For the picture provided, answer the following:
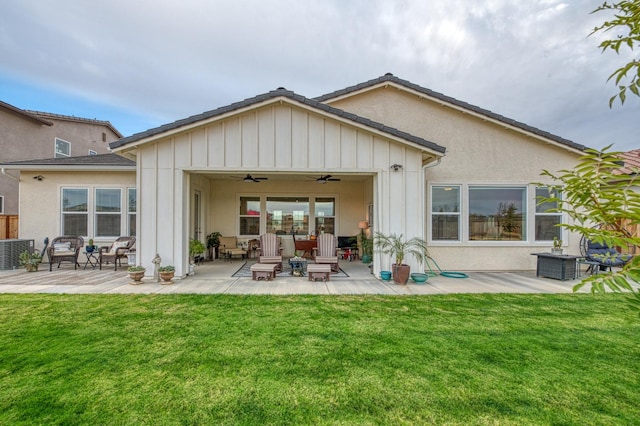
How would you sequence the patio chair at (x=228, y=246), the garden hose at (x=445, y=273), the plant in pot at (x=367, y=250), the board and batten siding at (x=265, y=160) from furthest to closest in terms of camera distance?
1. the patio chair at (x=228, y=246)
2. the plant in pot at (x=367, y=250)
3. the garden hose at (x=445, y=273)
4. the board and batten siding at (x=265, y=160)

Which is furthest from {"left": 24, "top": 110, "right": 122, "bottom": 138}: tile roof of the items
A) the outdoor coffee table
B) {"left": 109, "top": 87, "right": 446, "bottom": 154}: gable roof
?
the outdoor coffee table

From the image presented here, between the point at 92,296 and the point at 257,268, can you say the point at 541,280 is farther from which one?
the point at 92,296

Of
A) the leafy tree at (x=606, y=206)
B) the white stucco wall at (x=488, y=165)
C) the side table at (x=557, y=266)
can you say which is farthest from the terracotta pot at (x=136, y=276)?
the side table at (x=557, y=266)

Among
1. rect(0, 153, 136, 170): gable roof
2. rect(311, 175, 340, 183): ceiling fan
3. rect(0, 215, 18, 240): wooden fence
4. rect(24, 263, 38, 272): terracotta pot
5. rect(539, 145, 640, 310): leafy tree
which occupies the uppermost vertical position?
rect(0, 153, 136, 170): gable roof

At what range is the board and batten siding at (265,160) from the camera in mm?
7551

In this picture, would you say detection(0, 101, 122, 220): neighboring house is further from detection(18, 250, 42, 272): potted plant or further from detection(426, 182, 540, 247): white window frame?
detection(426, 182, 540, 247): white window frame

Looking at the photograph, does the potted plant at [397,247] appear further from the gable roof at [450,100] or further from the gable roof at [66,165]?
the gable roof at [66,165]

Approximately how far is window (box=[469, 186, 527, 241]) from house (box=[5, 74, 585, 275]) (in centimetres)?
3

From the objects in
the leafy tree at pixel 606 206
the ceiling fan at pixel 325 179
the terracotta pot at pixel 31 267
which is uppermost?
the ceiling fan at pixel 325 179

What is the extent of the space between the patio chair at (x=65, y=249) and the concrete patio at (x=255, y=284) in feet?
1.21

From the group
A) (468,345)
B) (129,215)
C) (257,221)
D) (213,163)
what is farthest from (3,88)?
(468,345)

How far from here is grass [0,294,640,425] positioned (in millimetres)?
2812

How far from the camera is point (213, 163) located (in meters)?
7.66

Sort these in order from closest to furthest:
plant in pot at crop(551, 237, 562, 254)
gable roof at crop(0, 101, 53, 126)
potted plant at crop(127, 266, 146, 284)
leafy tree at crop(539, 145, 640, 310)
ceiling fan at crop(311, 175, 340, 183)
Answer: leafy tree at crop(539, 145, 640, 310)
potted plant at crop(127, 266, 146, 284)
plant in pot at crop(551, 237, 562, 254)
ceiling fan at crop(311, 175, 340, 183)
gable roof at crop(0, 101, 53, 126)
